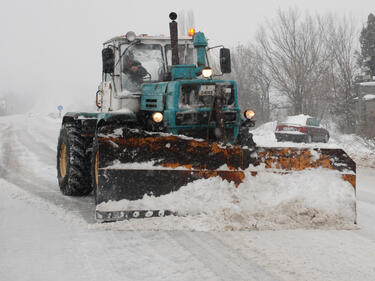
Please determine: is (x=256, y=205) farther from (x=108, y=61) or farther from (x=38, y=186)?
(x=38, y=186)

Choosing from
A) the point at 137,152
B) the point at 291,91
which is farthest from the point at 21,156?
the point at 291,91

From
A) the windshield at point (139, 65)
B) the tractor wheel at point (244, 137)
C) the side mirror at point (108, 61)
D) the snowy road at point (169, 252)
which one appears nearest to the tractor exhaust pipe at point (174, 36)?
Answer: the windshield at point (139, 65)

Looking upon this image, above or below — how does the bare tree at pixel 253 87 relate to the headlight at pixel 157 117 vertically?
above

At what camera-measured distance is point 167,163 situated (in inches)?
186

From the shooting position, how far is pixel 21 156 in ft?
38.5

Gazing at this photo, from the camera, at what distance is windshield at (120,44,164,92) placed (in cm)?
643

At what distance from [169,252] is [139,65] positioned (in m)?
3.33

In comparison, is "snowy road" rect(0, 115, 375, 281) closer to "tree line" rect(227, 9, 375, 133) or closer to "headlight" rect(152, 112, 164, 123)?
"headlight" rect(152, 112, 164, 123)

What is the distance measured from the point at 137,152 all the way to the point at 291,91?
893 inches

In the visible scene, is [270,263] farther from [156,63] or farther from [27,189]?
[27,189]

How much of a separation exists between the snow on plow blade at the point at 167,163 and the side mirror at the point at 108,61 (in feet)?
4.70

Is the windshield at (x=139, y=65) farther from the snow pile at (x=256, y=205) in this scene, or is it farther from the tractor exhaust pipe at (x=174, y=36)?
the snow pile at (x=256, y=205)

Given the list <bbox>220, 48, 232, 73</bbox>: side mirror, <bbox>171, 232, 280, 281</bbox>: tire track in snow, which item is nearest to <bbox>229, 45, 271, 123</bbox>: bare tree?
<bbox>220, 48, 232, 73</bbox>: side mirror

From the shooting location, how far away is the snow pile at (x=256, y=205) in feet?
14.9
